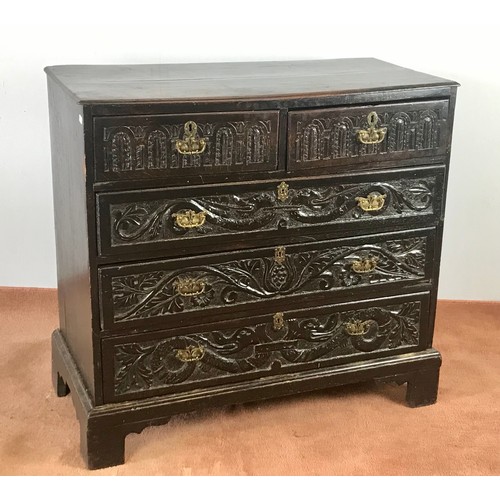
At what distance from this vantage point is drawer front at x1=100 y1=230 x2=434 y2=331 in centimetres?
218

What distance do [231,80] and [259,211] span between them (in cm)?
38

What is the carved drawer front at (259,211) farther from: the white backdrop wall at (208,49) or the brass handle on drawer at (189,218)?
the white backdrop wall at (208,49)

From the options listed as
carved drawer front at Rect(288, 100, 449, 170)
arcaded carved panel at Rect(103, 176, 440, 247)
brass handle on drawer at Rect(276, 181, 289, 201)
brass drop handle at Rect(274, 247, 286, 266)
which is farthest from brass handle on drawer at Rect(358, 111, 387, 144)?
brass drop handle at Rect(274, 247, 286, 266)

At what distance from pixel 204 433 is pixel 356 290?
1.87 feet

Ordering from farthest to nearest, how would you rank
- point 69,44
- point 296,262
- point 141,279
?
point 69,44 < point 296,262 < point 141,279

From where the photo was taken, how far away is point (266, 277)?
7.59ft

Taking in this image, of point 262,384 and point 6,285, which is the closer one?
point 262,384

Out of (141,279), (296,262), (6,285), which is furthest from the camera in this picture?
(6,285)

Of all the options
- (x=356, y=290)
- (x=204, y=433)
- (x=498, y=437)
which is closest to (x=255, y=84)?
(x=356, y=290)

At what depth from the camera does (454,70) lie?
295 centimetres

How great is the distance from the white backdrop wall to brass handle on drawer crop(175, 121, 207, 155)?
2.67 ft

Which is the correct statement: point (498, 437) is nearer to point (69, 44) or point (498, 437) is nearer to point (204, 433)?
point (204, 433)

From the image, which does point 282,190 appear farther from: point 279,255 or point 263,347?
point 263,347

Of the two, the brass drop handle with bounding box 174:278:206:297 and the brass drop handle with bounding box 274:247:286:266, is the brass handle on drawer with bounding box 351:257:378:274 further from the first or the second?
the brass drop handle with bounding box 174:278:206:297
